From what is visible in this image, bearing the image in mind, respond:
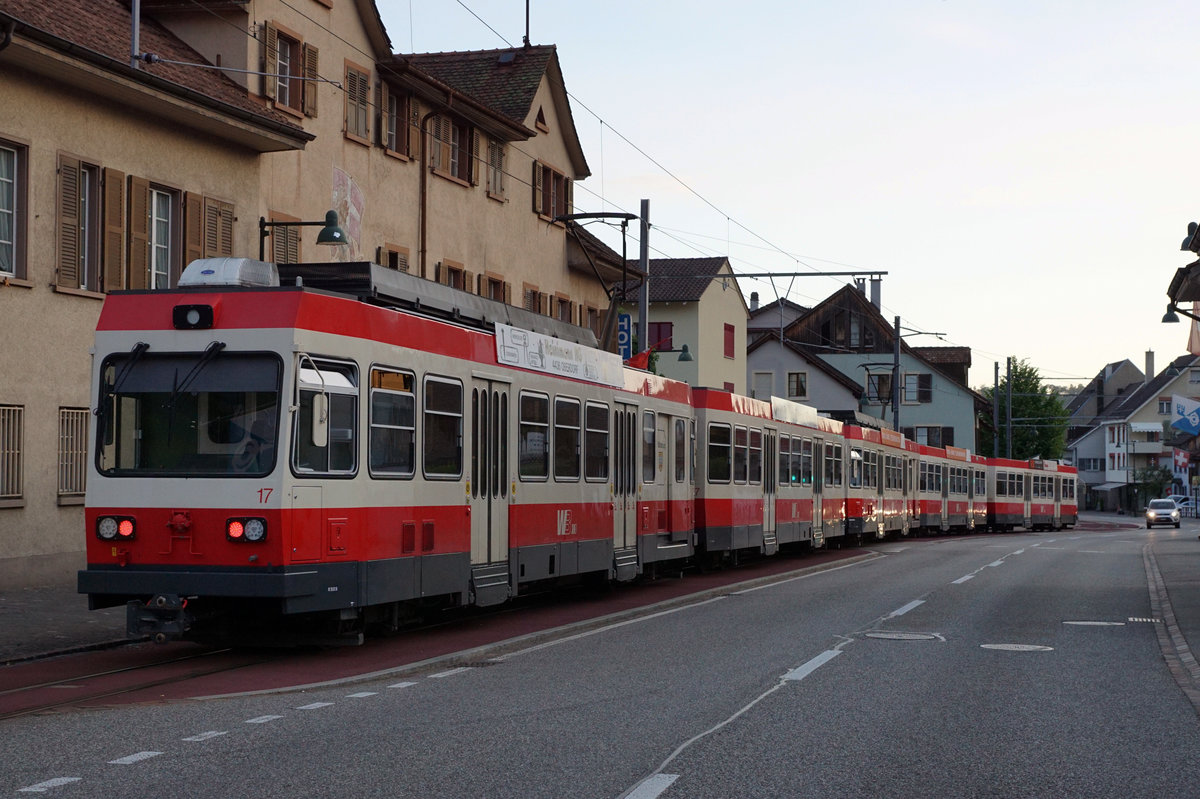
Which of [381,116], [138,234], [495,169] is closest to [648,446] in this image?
[138,234]

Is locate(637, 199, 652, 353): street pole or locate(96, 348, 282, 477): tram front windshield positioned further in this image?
locate(637, 199, 652, 353): street pole

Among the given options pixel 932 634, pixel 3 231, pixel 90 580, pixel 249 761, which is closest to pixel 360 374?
pixel 90 580

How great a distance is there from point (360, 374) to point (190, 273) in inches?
66.8

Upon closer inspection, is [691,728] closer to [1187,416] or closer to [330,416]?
[330,416]

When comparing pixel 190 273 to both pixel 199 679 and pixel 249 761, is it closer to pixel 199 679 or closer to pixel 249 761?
pixel 199 679

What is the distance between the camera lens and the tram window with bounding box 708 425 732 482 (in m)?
25.8

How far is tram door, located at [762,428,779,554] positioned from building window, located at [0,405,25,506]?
14.2 meters

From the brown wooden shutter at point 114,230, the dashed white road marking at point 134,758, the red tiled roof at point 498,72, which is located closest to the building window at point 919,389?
the red tiled roof at point 498,72

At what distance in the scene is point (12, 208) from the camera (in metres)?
20.0

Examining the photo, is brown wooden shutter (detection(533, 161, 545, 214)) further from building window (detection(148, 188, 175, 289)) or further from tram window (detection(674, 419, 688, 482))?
building window (detection(148, 188, 175, 289))

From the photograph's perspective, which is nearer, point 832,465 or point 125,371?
point 125,371

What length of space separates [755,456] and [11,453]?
13.8 meters

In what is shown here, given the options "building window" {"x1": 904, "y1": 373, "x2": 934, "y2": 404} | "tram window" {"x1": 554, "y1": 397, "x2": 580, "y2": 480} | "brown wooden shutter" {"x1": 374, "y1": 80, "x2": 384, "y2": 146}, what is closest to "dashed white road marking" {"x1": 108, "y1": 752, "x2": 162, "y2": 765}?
"tram window" {"x1": 554, "y1": 397, "x2": 580, "y2": 480}

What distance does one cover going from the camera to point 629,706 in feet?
33.4
